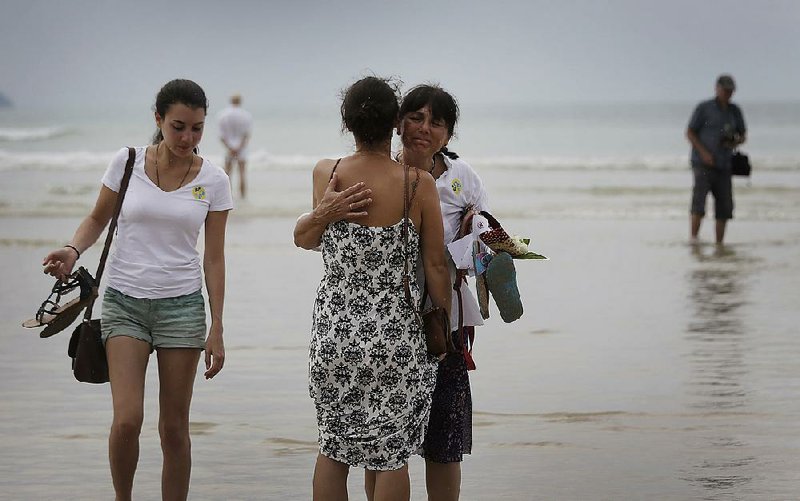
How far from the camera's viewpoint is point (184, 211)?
4.51 meters

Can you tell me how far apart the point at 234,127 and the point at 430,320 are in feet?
58.4

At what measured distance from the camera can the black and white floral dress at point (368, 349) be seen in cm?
403

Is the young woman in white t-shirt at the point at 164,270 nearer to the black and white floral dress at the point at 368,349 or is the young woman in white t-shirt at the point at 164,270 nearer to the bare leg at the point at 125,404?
the bare leg at the point at 125,404

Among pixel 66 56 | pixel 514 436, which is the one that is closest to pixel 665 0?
pixel 66 56

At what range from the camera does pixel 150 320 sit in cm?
446

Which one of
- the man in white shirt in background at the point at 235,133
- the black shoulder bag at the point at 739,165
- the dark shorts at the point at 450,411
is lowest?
the dark shorts at the point at 450,411

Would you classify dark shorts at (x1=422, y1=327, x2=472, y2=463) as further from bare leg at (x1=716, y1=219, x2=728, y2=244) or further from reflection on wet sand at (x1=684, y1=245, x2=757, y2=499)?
bare leg at (x1=716, y1=219, x2=728, y2=244)

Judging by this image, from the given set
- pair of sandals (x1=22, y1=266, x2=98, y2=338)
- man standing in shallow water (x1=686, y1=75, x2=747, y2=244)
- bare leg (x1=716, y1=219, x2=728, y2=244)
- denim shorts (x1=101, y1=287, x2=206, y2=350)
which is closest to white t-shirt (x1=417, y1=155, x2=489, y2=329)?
denim shorts (x1=101, y1=287, x2=206, y2=350)

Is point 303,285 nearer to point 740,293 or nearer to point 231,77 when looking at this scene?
point 740,293

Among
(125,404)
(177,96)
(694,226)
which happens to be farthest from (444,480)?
(694,226)

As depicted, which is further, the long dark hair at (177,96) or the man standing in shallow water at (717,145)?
the man standing in shallow water at (717,145)

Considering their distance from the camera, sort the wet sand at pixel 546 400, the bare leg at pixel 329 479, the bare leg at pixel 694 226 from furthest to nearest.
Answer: the bare leg at pixel 694 226 < the wet sand at pixel 546 400 < the bare leg at pixel 329 479

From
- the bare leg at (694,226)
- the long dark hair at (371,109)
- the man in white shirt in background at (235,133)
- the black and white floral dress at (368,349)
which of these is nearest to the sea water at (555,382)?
the long dark hair at (371,109)

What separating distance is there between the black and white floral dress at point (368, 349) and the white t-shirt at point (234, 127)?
1750 centimetres
